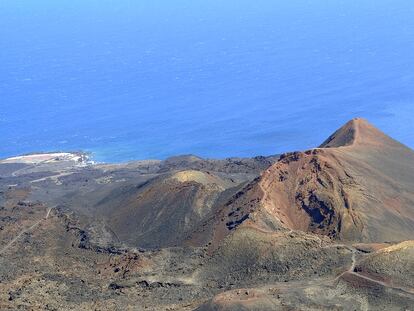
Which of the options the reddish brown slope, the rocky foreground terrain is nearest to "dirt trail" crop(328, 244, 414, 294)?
the rocky foreground terrain

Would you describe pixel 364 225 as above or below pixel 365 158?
below

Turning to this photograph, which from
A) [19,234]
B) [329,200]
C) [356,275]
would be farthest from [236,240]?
[19,234]

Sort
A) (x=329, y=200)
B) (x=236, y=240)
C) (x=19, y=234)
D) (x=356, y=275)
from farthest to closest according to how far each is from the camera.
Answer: (x=19, y=234)
(x=329, y=200)
(x=236, y=240)
(x=356, y=275)

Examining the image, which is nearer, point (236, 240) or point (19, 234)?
point (236, 240)

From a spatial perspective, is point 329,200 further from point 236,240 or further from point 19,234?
point 19,234

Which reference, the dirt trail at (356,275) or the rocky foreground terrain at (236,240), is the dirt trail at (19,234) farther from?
the dirt trail at (356,275)

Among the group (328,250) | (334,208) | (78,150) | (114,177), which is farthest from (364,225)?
(78,150)

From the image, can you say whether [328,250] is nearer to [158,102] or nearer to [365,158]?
[365,158]
